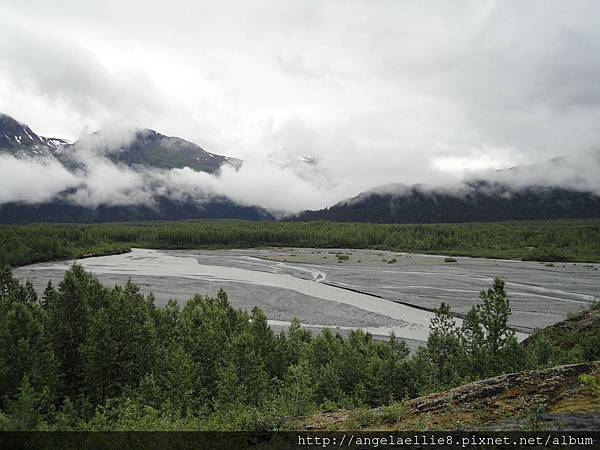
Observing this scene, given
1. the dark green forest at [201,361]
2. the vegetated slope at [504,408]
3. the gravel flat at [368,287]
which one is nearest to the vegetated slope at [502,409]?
the vegetated slope at [504,408]

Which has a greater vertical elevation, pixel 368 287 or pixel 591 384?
pixel 591 384

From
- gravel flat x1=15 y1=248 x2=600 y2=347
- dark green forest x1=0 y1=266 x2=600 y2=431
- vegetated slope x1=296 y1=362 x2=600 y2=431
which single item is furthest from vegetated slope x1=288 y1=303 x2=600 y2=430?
gravel flat x1=15 y1=248 x2=600 y2=347

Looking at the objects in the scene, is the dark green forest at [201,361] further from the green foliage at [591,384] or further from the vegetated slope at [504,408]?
the green foliage at [591,384]

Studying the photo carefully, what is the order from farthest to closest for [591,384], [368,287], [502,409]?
[368,287], [502,409], [591,384]

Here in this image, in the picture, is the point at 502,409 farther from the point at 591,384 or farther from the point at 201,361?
the point at 201,361

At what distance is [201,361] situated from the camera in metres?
33.0

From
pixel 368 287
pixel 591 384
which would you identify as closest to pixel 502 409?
pixel 591 384

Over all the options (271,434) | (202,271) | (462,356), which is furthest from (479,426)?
(202,271)

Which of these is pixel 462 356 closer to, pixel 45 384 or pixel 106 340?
pixel 106 340

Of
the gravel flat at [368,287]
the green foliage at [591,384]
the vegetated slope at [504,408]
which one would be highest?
the green foliage at [591,384]

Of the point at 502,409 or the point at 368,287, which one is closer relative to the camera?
the point at 502,409

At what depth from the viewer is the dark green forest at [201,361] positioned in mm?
27172

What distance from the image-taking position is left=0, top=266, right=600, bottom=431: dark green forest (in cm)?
2717

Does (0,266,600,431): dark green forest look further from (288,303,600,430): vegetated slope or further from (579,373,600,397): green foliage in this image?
(579,373,600,397): green foliage
